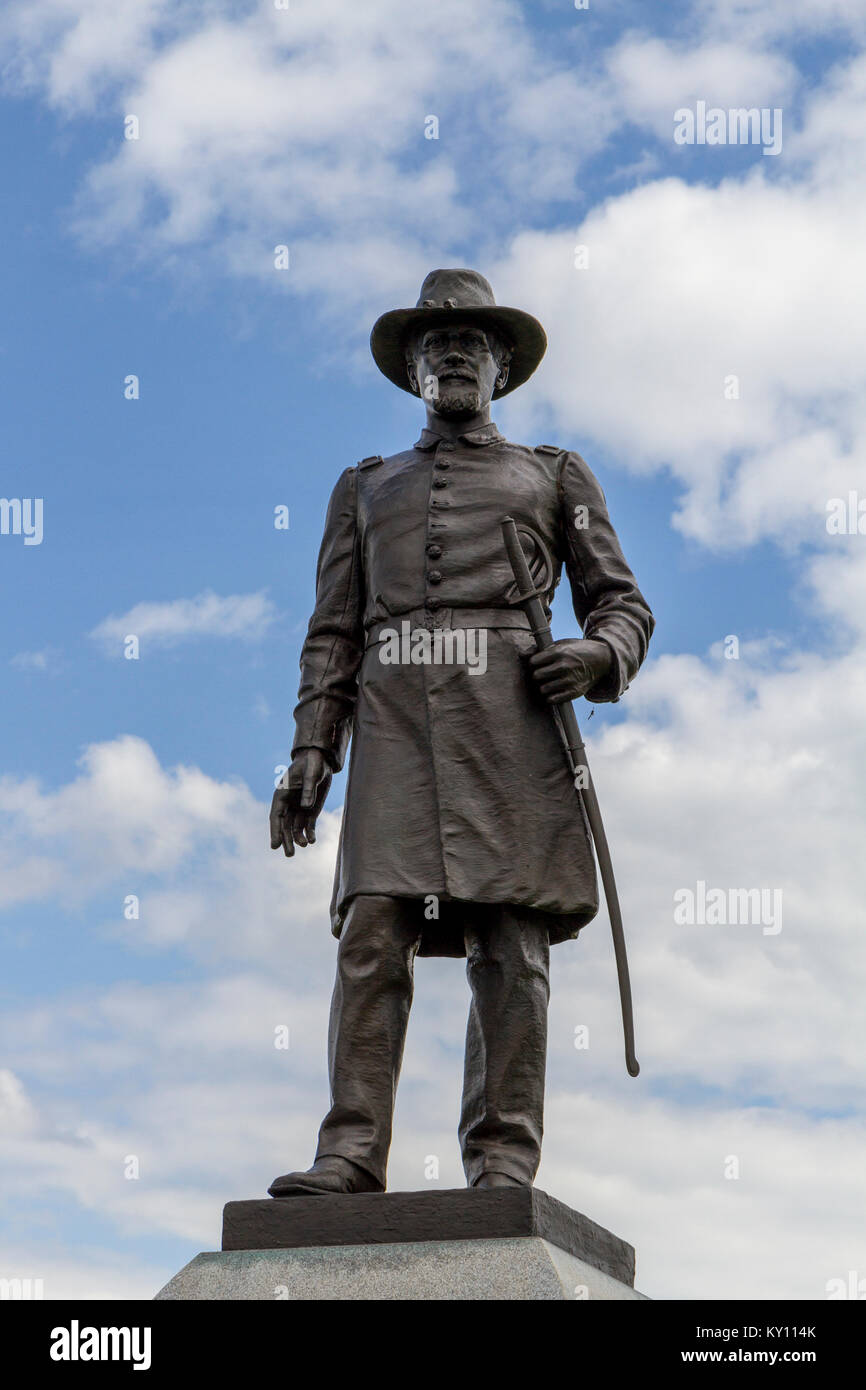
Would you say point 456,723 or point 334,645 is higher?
point 334,645

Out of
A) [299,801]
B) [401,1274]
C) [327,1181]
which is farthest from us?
[299,801]

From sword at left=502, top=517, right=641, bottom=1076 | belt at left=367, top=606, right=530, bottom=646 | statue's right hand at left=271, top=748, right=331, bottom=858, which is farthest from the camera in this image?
statue's right hand at left=271, top=748, right=331, bottom=858

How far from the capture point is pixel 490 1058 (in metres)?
7.88

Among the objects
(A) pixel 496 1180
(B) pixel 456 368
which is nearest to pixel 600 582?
(B) pixel 456 368

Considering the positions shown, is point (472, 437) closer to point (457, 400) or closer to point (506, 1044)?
point (457, 400)

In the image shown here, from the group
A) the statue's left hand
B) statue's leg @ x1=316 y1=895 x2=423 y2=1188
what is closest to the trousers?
statue's leg @ x1=316 y1=895 x2=423 y2=1188

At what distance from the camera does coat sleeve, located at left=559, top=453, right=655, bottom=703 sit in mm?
8469

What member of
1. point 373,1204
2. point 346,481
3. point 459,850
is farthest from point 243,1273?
point 346,481

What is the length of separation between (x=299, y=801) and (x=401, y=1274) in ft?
7.82

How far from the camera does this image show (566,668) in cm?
814

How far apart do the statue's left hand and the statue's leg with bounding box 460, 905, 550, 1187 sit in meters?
0.93

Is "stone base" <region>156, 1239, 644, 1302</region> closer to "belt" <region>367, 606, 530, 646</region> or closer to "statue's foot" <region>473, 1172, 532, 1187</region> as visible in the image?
"statue's foot" <region>473, 1172, 532, 1187</region>
